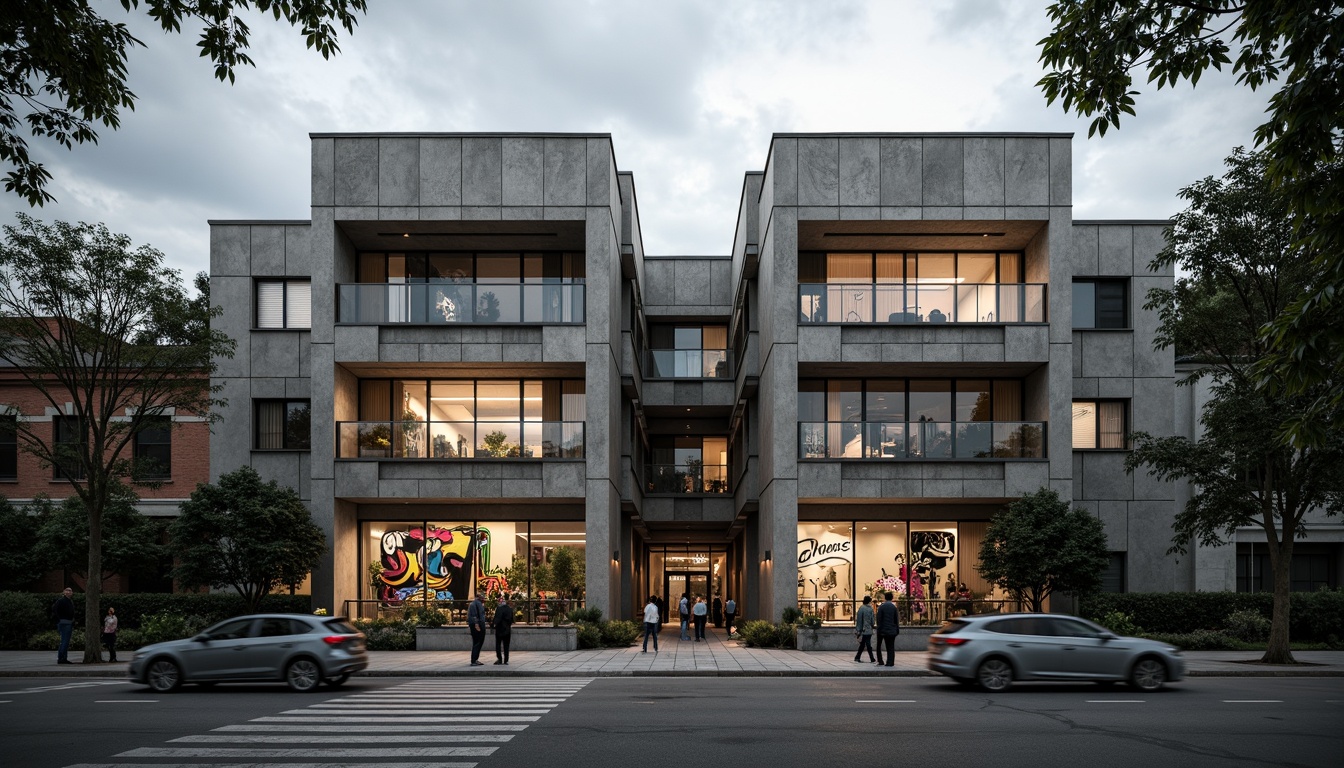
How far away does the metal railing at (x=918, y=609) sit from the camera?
28.1 m

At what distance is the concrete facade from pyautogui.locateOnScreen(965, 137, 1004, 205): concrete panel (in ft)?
0.18

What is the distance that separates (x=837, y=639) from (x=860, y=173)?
13374 mm

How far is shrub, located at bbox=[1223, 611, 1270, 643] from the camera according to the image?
28.1 meters

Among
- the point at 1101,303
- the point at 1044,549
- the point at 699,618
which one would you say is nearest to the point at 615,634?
the point at 699,618

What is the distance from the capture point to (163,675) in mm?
18203

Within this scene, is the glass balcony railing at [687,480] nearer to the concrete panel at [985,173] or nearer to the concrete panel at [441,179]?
the concrete panel at [441,179]

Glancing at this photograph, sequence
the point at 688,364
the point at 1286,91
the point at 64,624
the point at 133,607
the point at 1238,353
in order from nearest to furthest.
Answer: the point at 1286,91 → the point at 64,624 → the point at 1238,353 → the point at 133,607 → the point at 688,364

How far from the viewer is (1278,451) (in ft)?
74.2

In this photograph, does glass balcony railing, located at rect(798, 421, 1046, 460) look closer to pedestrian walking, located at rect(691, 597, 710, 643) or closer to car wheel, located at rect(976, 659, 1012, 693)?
pedestrian walking, located at rect(691, 597, 710, 643)

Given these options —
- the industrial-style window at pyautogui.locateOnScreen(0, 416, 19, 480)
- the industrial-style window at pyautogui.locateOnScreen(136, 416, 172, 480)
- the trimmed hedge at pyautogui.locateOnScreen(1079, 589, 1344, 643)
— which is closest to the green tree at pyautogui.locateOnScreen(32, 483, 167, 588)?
the industrial-style window at pyautogui.locateOnScreen(136, 416, 172, 480)

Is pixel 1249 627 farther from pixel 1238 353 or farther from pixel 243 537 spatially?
pixel 243 537

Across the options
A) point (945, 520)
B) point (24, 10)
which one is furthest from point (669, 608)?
point (24, 10)

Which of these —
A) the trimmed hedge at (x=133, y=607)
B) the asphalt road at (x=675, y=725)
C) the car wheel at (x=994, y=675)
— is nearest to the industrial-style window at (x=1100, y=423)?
the asphalt road at (x=675, y=725)

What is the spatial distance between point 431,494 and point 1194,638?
2194cm
